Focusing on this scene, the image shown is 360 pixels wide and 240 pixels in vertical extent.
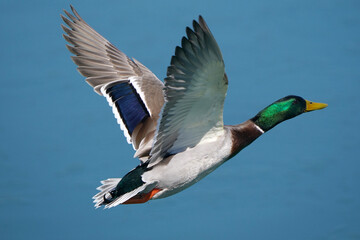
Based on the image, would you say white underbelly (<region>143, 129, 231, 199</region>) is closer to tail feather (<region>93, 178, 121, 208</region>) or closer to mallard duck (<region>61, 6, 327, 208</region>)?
mallard duck (<region>61, 6, 327, 208</region>)

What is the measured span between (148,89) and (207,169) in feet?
2.38

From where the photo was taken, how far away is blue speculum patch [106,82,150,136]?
11.9ft

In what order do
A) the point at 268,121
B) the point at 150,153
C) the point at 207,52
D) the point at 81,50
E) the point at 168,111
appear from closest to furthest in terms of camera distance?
the point at 207,52, the point at 168,111, the point at 150,153, the point at 268,121, the point at 81,50

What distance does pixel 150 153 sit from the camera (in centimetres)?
325

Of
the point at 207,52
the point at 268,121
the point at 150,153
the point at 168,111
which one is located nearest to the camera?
the point at 207,52

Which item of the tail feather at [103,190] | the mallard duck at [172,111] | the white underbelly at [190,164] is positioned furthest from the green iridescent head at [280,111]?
the tail feather at [103,190]

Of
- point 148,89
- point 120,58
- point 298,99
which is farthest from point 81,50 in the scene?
point 298,99

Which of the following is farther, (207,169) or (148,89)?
(148,89)

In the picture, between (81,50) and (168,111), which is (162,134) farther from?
(81,50)

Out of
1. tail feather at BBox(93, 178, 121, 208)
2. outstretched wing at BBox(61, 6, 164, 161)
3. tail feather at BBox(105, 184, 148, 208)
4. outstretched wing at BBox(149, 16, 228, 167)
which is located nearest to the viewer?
outstretched wing at BBox(149, 16, 228, 167)

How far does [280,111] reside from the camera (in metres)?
3.59

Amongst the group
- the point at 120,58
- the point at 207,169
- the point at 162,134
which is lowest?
the point at 207,169

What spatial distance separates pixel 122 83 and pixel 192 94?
3.11 ft

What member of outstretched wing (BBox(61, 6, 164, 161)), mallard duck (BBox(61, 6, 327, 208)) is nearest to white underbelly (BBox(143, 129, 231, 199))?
mallard duck (BBox(61, 6, 327, 208))
